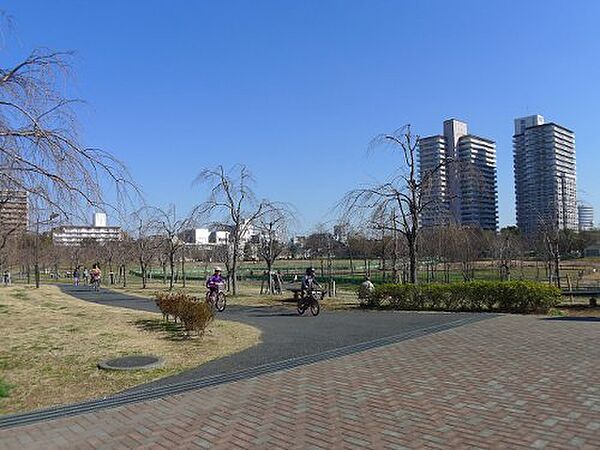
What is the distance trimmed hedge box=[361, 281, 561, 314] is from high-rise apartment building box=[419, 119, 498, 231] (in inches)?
118

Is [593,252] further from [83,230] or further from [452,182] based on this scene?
[83,230]

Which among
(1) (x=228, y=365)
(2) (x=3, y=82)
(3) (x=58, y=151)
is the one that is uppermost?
(2) (x=3, y=82)

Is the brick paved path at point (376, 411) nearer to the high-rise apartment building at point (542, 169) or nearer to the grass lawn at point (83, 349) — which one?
the grass lawn at point (83, 349)

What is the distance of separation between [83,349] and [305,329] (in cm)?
487

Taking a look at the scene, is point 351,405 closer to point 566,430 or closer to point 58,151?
point 566,430

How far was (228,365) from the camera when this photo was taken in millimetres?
7629

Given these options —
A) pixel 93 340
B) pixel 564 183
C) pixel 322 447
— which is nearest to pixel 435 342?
pixel 322 447

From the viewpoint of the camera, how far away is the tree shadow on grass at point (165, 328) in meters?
10.2

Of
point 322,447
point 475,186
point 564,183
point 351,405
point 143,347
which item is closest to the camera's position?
point 322,447

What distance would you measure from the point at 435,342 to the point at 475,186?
9.29 m

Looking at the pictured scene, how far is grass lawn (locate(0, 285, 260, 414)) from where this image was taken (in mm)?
6219

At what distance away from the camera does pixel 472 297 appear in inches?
604

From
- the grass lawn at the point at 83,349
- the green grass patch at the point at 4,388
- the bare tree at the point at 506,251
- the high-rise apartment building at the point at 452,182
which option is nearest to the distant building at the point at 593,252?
the bare tree at the point at 506,251

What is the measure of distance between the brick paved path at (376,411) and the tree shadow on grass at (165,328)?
374 cm
